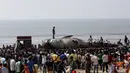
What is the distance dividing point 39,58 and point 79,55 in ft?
9.11

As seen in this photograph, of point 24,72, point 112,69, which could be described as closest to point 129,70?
point 112,69

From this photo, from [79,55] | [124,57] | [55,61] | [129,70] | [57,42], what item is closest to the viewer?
[129,70]

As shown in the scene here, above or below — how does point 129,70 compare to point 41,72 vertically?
above

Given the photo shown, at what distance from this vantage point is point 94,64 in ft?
83.2

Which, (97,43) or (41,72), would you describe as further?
(97,43)

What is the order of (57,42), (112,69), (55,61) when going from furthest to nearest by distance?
(57,42) < (55,61) < (112,69)

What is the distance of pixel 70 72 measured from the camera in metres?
21.9

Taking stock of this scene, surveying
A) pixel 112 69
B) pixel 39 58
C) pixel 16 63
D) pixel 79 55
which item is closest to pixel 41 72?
pixel 39 58

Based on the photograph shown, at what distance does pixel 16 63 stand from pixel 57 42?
818 inches

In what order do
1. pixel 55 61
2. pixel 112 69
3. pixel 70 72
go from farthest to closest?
pixel 55 61
pixel 70 72
pixel 112 69

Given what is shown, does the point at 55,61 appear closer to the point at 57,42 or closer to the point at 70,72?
the point at 70,72

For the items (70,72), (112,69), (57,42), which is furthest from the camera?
(57,42)

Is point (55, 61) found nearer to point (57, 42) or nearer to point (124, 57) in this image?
point (124, 57)

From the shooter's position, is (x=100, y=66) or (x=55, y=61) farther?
(x=100, y=66)
